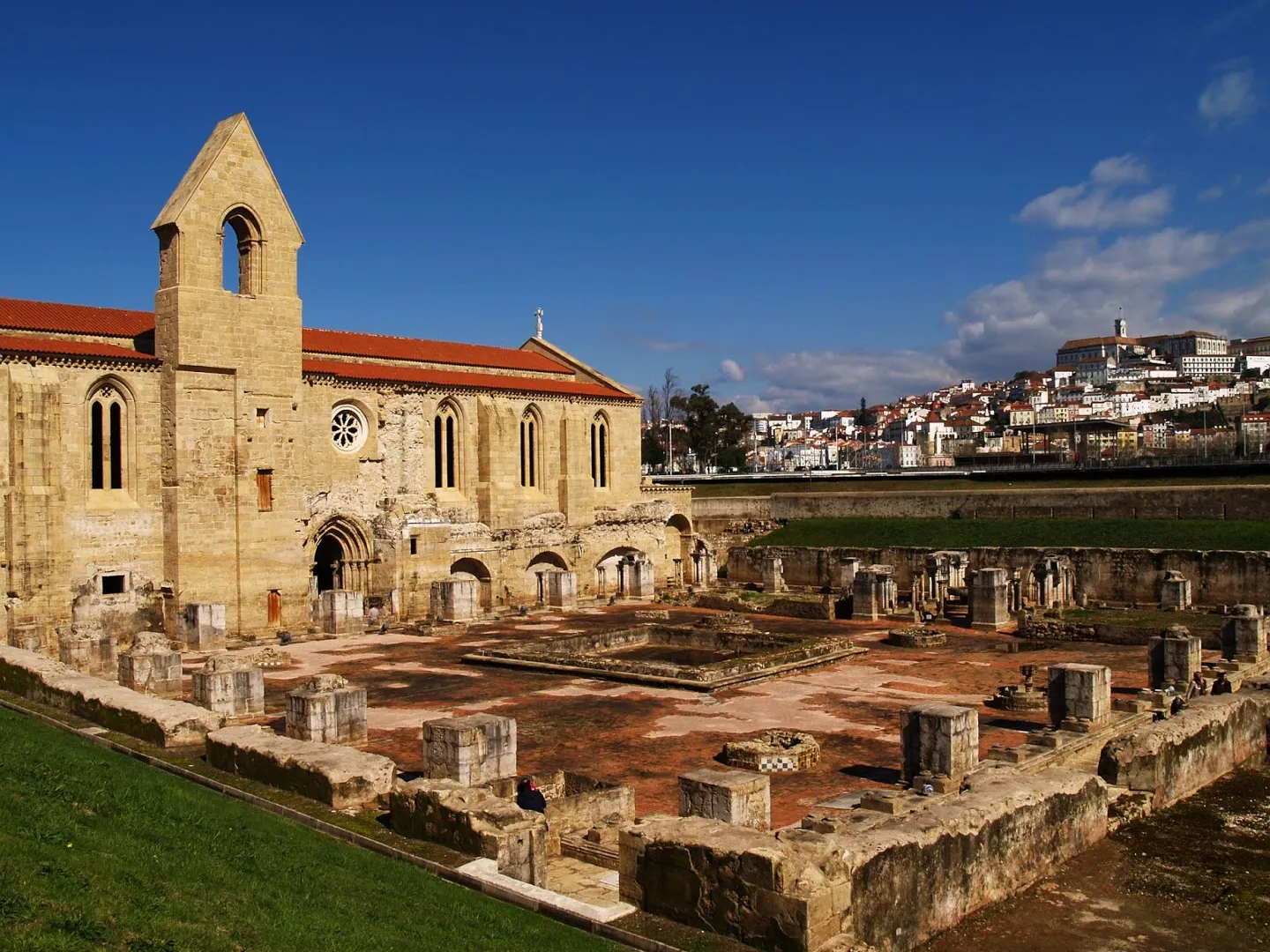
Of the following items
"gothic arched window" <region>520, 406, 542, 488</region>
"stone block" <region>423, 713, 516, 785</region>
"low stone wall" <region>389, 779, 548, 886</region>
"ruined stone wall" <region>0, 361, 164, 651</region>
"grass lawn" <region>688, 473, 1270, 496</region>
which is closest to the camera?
"low stone wall" <region>389, 779, 548, 886</region>

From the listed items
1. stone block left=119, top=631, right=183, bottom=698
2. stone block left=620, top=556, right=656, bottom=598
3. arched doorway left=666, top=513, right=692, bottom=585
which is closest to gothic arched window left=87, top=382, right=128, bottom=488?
stone block left=119, top=631, right=183, bottom=698

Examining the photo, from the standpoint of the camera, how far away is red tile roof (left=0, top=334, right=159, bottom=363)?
2859 cm

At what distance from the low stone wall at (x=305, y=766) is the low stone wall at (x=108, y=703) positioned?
1190 millimetres

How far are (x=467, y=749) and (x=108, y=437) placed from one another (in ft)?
67.7

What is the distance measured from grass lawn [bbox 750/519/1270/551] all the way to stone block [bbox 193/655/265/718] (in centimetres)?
2783

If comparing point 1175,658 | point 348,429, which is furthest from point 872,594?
point 348,429

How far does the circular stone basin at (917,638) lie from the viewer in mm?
29609

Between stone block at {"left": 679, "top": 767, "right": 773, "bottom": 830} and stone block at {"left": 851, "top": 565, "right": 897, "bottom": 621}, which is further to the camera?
stone block at {"left": 851, "top": 565, "right": 897, "bottom": 621}

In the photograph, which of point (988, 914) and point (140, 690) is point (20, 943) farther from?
point (140, 690)

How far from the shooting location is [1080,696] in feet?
59.3

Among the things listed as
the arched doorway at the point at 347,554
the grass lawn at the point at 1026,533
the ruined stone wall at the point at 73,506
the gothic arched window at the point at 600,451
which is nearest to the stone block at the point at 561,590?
the arched doorway at the point at 347,554

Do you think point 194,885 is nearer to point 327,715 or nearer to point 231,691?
point 327,715

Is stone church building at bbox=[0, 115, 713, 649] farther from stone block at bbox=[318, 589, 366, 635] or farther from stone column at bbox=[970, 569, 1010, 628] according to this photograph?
stone column at bbox=[970, 569, 1010, 628]

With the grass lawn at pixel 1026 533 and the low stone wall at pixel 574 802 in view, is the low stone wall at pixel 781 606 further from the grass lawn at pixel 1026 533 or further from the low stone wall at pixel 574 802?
the low stone wall at pixel 574 802
